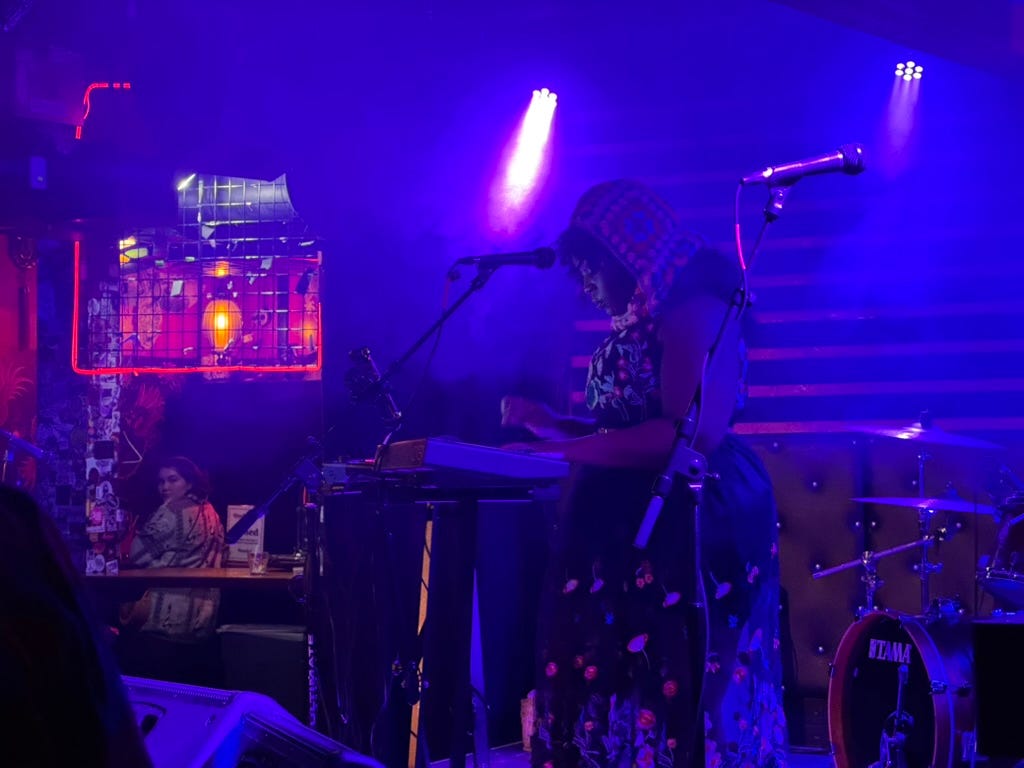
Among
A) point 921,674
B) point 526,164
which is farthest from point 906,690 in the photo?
point 526,164

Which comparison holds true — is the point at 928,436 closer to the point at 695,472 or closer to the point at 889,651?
the point at 889,651

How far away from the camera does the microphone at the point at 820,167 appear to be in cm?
261

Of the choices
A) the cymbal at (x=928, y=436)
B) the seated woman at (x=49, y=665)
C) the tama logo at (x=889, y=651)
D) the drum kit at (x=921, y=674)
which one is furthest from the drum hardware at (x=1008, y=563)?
the seated woman at (x=49, y=665)

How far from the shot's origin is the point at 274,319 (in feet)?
20.5

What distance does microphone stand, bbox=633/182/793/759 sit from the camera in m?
2.48

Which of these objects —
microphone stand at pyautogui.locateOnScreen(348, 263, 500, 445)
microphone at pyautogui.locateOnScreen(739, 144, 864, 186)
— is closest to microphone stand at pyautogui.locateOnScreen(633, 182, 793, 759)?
microphone at pyautogui.locateOnScreen(739, 144, 864, 186)

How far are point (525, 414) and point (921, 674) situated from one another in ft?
6.79

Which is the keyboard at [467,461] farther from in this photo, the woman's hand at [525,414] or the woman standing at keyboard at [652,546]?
the woman's hand at [525,414]

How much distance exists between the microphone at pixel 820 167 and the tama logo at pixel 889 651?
210 centimetres

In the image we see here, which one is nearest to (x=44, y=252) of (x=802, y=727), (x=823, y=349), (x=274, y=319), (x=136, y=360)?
(x=136, y=360)

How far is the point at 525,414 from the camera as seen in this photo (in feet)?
9.41

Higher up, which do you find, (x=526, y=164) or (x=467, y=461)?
(x=526, y=164)

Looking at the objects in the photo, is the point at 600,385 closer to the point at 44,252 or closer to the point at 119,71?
the point at 119,71

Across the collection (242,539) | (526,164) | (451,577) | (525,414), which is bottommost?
(242,539)
